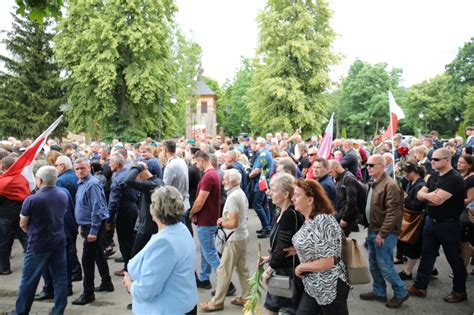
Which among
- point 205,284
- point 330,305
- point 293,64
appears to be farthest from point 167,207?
point 293,64

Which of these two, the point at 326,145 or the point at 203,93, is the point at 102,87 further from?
the point at 203,93

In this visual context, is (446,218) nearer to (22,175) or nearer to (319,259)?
(319,259)

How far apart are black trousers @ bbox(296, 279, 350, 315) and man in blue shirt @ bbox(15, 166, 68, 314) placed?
342cm

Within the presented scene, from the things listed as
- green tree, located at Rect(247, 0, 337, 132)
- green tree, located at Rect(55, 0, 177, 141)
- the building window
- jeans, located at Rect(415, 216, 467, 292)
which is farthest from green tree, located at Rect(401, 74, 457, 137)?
jeans, located at Rect(415, 216, 467, 292)

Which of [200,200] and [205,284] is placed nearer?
[200,200]

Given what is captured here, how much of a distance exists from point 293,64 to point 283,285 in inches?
1307

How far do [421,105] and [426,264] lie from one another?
63476 mm

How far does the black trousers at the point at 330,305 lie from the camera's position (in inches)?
140

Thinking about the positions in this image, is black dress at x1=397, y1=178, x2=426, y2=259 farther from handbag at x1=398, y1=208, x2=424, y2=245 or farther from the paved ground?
the paved ground

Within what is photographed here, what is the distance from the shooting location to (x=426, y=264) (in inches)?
234

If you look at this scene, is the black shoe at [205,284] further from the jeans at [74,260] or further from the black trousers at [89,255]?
the jeans at [74,260]

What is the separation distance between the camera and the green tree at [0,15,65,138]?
37438 mm

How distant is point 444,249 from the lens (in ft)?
18.7

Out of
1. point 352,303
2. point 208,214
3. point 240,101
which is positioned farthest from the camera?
point 240,101
